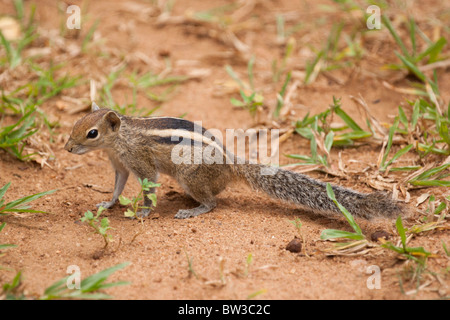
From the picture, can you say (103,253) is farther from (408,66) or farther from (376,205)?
(408,66)

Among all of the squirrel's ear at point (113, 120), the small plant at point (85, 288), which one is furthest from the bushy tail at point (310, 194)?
the small plant at point (85, 288)

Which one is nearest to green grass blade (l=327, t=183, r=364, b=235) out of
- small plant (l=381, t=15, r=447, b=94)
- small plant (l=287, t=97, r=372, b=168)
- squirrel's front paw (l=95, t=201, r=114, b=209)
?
small plant (l=287, t=97, r=372, b=168)

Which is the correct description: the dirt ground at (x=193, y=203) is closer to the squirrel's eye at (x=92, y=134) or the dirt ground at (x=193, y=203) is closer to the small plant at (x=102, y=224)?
the small plant at (x=102, y=224)

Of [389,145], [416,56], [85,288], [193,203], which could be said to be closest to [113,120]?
[193,203]

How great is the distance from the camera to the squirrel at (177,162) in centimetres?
420

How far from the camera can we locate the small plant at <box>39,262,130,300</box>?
3.03 metres

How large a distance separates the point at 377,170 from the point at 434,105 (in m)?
1.22

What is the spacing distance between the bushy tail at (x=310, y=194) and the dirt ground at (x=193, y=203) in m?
0.17

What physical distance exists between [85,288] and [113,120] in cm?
171

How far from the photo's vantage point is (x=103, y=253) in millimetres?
3604

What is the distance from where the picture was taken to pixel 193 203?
15.5 feet

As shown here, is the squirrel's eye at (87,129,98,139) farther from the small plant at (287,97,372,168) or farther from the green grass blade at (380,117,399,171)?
the green grass blade at (380,117,399,171)

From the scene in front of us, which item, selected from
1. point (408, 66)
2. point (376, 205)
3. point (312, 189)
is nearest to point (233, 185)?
point (312, 189)

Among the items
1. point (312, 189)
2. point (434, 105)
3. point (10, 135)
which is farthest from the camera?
point (434, 105)
